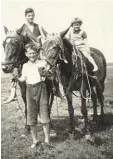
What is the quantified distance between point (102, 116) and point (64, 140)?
120 cm

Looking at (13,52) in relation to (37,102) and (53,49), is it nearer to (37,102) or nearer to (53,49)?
(53,49)

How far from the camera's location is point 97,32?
5.16 meters

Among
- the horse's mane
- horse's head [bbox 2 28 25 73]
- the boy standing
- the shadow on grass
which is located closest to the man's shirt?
the horse's mane

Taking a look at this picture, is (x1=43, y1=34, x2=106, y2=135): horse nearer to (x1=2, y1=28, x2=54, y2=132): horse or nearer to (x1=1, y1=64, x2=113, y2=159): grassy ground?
(x1=1, y1=64, x2=113, y2=159): grassy ground

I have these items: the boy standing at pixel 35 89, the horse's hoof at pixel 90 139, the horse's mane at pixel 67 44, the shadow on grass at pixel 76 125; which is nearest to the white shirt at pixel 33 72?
the boy standing at pixel 35 89

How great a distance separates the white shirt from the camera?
384cm

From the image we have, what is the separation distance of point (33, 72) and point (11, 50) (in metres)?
0.62

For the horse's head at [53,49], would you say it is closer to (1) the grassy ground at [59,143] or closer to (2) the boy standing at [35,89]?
(2) the boy standing at [35,89]

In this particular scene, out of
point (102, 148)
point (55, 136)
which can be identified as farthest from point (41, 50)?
point (102, 148)

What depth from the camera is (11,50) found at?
424 cm

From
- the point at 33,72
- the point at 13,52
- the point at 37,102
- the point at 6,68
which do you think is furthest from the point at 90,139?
the point at 13,52

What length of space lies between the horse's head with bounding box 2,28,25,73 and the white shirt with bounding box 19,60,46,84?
0.41 m

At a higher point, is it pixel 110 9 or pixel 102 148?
pixel 110 9

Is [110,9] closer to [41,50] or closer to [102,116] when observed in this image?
[41,50]
